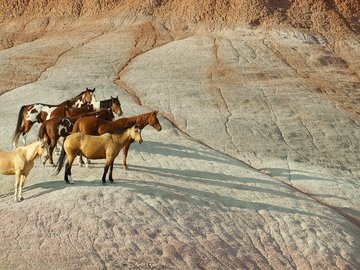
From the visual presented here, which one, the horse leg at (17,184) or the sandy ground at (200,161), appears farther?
the horse leg at (17,184)

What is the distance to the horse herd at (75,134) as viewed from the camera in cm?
1916

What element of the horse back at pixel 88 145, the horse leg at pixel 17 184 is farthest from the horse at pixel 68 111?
the horse leg at pixel 17 184

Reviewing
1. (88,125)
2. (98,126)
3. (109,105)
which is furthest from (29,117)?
(98,126)

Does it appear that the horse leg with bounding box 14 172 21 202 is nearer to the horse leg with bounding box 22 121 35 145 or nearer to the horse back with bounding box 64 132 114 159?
the horse back with bounding box 64 132 114 159

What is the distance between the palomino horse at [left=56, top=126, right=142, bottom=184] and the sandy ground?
2.20ft

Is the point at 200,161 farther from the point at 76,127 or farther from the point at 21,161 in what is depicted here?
the point at 21,161

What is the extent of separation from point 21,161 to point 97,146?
6.98ft

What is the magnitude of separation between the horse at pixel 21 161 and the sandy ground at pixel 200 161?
53 cm

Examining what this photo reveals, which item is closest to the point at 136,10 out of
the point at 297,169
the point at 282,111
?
the point at 282,111

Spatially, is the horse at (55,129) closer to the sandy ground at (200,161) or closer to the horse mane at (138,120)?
the sandy ground at (200,161)

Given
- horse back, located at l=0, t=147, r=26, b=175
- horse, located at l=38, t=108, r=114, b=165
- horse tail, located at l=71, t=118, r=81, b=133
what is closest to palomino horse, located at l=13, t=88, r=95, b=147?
horse, located at l=38, t=108, r=114, b=165

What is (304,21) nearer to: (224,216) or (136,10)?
(136,10)

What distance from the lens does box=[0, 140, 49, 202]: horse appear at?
19.0 m

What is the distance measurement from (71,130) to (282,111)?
55.0 feet
